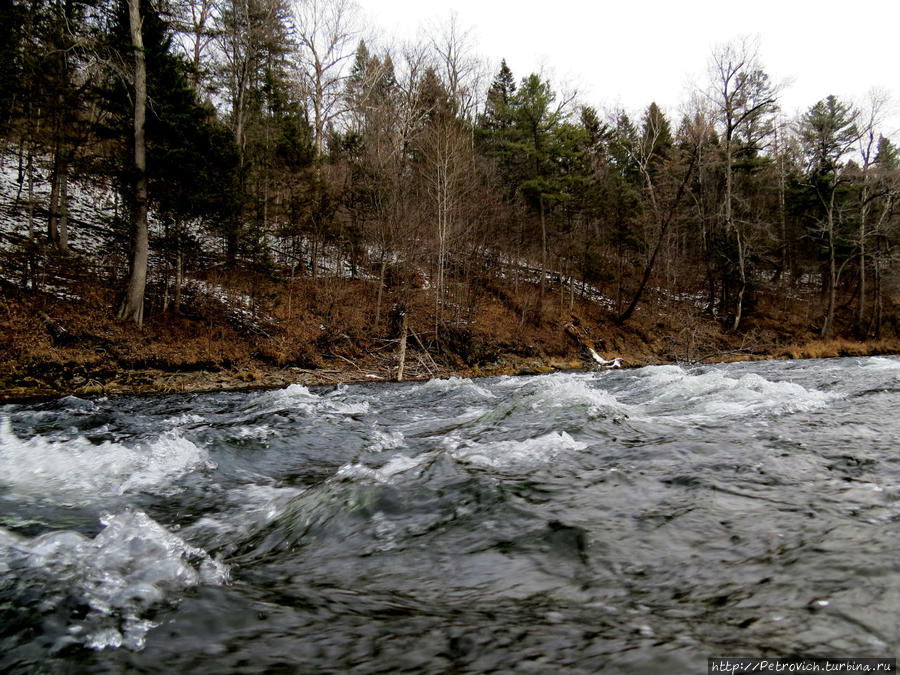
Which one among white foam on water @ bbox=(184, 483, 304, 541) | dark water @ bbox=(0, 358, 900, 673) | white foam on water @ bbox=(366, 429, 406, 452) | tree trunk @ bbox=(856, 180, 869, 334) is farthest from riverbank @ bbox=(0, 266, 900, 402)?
white foam on water @ bbox=(184, 483, 304, 541)

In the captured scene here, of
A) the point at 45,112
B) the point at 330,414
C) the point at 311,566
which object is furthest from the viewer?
the point at 45,112

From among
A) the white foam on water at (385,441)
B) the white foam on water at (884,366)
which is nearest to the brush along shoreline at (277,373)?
the white foam on water at (385,441)

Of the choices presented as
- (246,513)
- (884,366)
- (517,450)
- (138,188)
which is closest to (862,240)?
(884,366)

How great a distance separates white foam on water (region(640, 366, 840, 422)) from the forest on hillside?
11.8 m

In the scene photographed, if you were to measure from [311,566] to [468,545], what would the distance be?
90 centimetres

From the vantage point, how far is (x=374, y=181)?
810 inches

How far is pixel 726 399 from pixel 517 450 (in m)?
3.98

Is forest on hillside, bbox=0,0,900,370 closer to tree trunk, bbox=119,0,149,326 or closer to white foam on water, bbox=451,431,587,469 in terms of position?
tree trunk, bbox=119,0,149,326

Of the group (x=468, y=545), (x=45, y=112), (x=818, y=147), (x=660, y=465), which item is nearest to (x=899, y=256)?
(x=818, y=147)

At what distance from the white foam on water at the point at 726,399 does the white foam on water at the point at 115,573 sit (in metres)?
5.62

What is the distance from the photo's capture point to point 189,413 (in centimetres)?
844

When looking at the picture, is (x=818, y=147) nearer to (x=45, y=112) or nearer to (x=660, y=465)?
(x=660, y=465)

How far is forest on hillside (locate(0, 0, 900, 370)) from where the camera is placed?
14.4m

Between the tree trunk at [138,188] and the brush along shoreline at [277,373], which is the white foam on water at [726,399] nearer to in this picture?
the brush along shoreline at [277,373]
